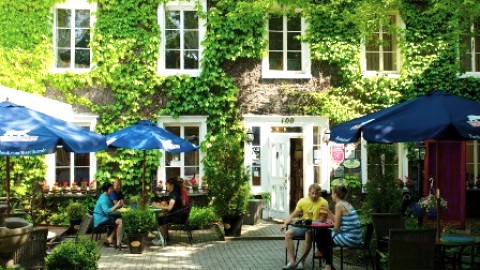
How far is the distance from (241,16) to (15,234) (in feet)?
34.9

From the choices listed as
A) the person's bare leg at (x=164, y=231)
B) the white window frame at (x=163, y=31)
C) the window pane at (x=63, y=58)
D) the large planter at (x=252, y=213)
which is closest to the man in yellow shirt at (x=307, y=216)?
the person's bare leg at (x=164, y=231)

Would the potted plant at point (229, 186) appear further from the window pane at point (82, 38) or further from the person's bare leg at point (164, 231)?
the window pane at point (82, 38)

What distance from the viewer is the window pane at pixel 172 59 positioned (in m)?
17.1

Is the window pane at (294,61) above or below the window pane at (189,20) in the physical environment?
below

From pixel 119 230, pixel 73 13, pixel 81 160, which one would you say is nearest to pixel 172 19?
pixel 73 13

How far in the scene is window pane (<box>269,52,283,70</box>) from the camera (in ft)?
57.5

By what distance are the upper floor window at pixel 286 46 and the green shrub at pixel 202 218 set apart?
4.67 meters

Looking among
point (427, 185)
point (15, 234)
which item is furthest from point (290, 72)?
point (15, 234)

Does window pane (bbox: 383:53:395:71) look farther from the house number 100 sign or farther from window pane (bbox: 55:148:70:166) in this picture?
window pane (bbox: 55:148:70:166)

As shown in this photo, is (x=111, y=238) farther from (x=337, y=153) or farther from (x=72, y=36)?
(x=337, y=153)

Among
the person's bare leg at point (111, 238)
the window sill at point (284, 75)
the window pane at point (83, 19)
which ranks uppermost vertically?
the window pane at point (83, 19)

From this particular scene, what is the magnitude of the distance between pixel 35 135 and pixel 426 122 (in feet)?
16.0

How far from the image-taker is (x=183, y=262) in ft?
35.3

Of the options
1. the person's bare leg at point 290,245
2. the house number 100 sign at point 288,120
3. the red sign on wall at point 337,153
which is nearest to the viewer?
the person's bare leg at point 290,245
